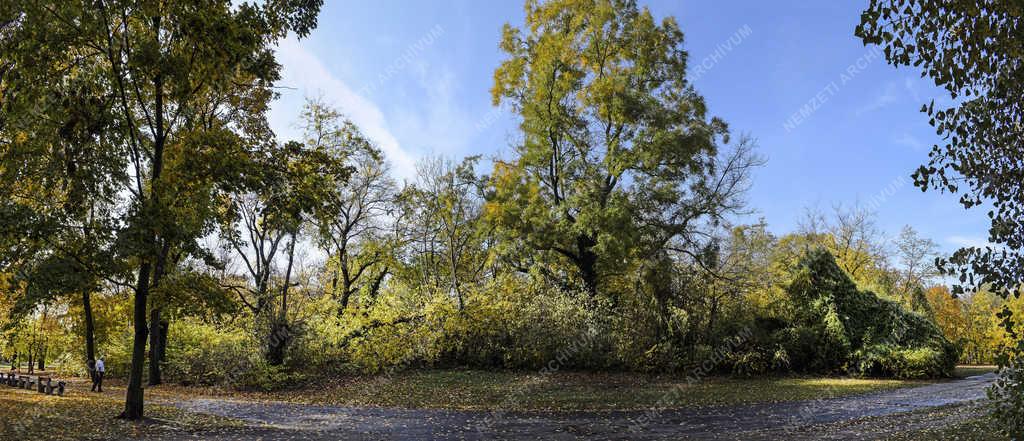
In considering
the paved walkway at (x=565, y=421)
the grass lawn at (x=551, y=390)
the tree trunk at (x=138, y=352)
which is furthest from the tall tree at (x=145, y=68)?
the grass lawn at (x=551, y=390)

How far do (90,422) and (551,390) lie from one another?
1167 centimetres

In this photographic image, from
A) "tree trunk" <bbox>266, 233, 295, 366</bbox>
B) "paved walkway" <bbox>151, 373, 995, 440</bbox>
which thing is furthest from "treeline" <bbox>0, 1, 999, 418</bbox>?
"paved walkway" <bbox>151, 373, 995, 440</bbox>

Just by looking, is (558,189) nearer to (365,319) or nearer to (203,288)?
(365,319)

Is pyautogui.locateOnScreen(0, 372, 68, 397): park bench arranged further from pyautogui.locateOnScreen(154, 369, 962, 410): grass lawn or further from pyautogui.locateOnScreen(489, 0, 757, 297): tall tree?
pyautogui.locateOnScreen(489, 0, 757, 297): tall tree

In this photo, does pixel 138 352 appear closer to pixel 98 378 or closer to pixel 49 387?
pixel 49 387

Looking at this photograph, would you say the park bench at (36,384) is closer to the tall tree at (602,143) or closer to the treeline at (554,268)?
the treeline at (554,268)

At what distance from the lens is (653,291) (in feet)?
74.7

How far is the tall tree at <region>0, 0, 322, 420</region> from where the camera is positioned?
10.5 m

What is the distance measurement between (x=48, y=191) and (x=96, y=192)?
1.20 meters

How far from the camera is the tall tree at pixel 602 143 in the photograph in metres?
23.3

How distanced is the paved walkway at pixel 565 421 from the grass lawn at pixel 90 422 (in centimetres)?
91

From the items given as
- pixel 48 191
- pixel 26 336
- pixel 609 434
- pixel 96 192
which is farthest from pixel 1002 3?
pixel 26 336

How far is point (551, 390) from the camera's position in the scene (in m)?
18.2

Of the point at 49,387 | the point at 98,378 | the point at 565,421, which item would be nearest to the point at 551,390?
the point at 565,421
